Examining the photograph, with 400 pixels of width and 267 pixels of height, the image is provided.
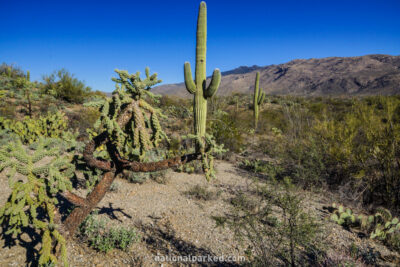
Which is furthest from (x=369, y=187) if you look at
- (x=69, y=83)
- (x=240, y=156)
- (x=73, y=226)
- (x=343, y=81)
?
(x=343, y=81)

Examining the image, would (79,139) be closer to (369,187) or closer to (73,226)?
(73,226)

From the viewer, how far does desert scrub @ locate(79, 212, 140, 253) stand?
254 centimetres

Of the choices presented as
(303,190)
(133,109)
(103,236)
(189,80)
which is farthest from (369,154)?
(103,236)

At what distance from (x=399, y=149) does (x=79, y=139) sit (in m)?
9.52

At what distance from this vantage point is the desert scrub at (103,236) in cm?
254

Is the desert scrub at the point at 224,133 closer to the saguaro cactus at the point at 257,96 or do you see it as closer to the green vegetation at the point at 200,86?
the saguaro cactus at the point at 257,96

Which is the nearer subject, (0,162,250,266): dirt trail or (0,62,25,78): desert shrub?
(0,162,250,266): dirt trail

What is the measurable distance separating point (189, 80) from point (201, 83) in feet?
0.72

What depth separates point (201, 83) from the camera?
2.62 metres

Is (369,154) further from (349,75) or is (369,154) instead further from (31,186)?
(349,75)

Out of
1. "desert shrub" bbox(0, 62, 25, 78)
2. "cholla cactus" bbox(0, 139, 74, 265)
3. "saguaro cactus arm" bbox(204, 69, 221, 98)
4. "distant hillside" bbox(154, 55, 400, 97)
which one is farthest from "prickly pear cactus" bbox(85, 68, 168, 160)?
"distant hillside" bbox(154, 55, 400, 97)

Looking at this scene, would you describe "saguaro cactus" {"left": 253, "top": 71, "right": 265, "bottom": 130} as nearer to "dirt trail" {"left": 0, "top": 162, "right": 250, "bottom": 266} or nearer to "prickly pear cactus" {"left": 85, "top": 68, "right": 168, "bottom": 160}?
"dirt trail" {"left": 0, "top": 162, "right": 250, "bottom": 266}

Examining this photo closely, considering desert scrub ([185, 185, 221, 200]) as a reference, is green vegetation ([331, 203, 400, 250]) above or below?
below

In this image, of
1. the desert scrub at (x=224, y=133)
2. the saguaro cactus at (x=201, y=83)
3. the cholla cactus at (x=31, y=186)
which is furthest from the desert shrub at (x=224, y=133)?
the cholla cactus at (x=31, y=186)
